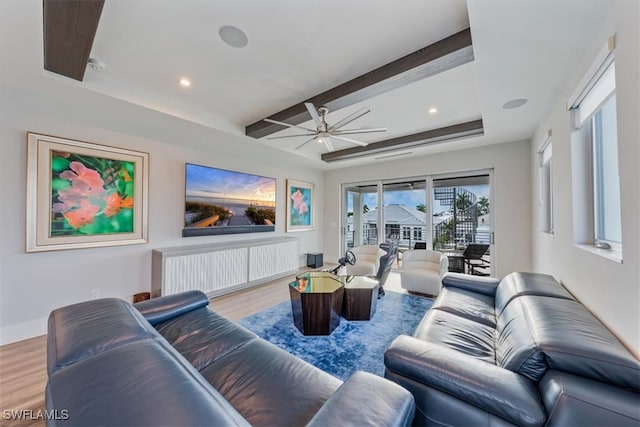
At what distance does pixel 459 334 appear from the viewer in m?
1.76

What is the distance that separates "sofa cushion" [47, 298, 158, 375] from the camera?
0.95m

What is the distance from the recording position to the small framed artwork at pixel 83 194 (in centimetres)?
255

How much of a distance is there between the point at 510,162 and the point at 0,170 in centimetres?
674

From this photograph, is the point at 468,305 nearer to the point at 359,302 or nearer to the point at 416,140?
the point at 359,302

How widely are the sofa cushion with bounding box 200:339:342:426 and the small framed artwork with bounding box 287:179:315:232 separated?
14.1ft

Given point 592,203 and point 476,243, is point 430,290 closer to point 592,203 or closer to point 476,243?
point 476,243

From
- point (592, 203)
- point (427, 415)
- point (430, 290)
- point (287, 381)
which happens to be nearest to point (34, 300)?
point (287, 381)

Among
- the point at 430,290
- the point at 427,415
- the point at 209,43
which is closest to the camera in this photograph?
the point at 427,415

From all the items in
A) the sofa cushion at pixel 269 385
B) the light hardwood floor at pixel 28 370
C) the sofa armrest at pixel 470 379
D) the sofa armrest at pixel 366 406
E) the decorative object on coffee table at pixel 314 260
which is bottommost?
the light hardwood floor at pixel 28 370

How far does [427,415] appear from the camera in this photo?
1.16 metres

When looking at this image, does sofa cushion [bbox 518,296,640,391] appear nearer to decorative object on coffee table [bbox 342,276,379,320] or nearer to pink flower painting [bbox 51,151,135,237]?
decorative object on coffee table [bbox 342,276,379,320]

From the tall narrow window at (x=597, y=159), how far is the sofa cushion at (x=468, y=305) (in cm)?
92

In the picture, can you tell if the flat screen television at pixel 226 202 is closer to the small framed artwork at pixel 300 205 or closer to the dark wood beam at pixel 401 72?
the small framed artwork at pixel 300 205

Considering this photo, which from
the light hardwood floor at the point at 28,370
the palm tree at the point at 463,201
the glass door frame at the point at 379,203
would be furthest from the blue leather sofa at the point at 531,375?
the glass door frame at the point at 379,203
